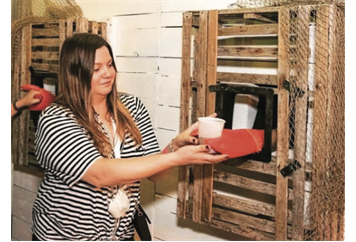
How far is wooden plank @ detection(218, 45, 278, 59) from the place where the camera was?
41.6 inches

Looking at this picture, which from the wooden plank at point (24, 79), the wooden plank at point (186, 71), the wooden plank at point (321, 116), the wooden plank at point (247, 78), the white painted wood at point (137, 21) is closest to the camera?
the wooden plank at point (321, 116)

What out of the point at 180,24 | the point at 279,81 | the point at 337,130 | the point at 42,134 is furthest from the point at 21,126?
the point at 337,130

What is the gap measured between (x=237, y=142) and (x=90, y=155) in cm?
35

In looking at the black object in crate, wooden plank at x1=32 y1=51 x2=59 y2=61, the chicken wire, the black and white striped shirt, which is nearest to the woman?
the black and white striped shirt

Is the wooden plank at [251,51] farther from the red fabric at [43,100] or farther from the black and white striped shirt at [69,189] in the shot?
the red fabric at [43,100]

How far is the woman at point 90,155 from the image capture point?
3.24 ft

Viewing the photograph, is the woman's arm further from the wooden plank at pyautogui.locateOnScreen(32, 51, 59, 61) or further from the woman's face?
the wooden plank at pyautogui.locateOnScreen(32, 51, 59, 61)

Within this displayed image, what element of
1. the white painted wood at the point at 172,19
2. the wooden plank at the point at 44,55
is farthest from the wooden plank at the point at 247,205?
the wooden plank at the point at 44,55

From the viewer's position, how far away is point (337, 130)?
100 cm

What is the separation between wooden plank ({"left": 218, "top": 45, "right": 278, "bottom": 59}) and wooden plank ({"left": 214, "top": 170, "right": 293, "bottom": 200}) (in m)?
0.32

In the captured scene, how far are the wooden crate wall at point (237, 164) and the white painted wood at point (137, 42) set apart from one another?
191 mm

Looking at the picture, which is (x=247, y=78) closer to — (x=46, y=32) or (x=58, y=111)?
(x=58, y=111)

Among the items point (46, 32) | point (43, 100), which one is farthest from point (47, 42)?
point (43, 100)
